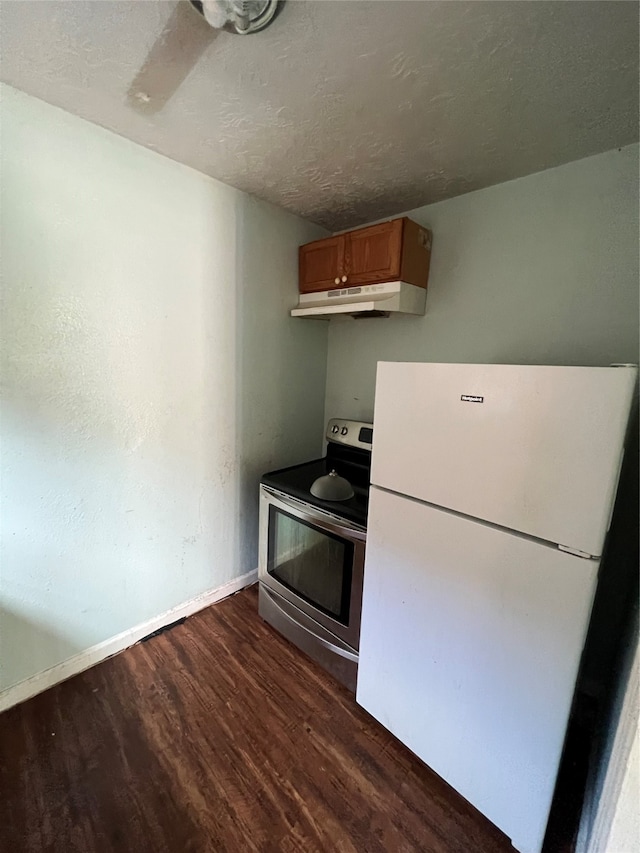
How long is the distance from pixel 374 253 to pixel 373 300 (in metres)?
0.22

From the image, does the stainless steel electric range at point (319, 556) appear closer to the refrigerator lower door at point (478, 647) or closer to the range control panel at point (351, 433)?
the range control panel at point (351, 433)

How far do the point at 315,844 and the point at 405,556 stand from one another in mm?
914

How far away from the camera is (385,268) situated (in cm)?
170

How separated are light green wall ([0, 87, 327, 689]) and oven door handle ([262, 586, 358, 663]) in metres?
0.43

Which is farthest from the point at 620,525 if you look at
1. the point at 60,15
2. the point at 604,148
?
the point at 60,15

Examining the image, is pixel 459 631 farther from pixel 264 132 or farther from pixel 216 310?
pixel 264 132

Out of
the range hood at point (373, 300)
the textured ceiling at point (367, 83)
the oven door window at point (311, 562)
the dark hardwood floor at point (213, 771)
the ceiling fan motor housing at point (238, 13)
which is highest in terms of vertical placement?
the textured ceiling at point (367, 83)

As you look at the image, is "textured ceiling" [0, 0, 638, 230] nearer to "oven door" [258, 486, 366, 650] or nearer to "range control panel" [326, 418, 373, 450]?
"range control panel" [326, 418, 373, 450]

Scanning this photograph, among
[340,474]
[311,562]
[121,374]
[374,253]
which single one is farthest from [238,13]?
[311,562]

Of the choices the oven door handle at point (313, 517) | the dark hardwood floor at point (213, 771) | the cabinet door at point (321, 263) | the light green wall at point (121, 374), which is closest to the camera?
the dark hardwood floor at point (213, 771)

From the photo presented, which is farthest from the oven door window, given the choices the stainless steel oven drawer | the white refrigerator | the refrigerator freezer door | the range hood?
the range hood

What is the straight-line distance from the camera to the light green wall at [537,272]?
1343mm

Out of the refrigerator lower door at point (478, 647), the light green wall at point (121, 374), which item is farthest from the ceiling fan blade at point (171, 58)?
the refrigerator lower door at point (478, 647)

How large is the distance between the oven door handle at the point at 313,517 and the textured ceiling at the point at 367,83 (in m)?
1.53
